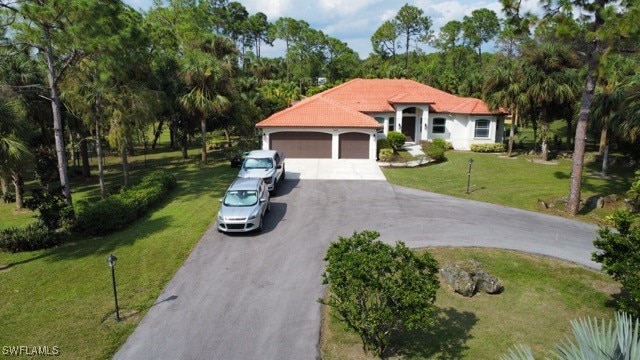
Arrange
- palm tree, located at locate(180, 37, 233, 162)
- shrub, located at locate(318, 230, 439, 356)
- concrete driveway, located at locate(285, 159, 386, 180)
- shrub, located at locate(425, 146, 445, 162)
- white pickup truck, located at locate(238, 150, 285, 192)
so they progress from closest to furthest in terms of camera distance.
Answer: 1. shrub, located at locate(318, 230, 439, 356)
2. white pickup truck, located at locate(238, 150, 285, 192)
3. concrete driveway, located at locate(285, 159, 386, 180)
4. palm tree, located at locate(180, 37, 233, 162)
5. shrub, located at locate(425, 146, 445, 162)

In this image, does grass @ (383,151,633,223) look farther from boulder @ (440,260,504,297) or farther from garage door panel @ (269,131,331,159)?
boulder @ (440,260,504,297)

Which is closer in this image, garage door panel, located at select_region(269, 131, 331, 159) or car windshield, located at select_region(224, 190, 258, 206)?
car windshield, located at select_region(224, 190, 258, 206)

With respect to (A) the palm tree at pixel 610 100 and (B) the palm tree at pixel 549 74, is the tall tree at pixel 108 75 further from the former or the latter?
(A) the palm tree at pixel 610 100

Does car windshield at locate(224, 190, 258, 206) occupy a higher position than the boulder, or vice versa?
car windshield at locate(224, 190, 258, 206)

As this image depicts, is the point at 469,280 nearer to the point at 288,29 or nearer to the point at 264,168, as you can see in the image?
the point at 264,168

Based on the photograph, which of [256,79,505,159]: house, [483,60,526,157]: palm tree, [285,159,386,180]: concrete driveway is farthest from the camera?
[256,79,505,159]: house

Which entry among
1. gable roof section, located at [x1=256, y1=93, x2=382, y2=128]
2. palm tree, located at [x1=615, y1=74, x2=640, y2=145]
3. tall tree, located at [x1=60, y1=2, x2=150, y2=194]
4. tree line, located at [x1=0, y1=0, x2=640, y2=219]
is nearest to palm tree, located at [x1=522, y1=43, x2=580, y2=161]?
tree line, located at [x1=0, y1=0, x2=640, y2=219]
